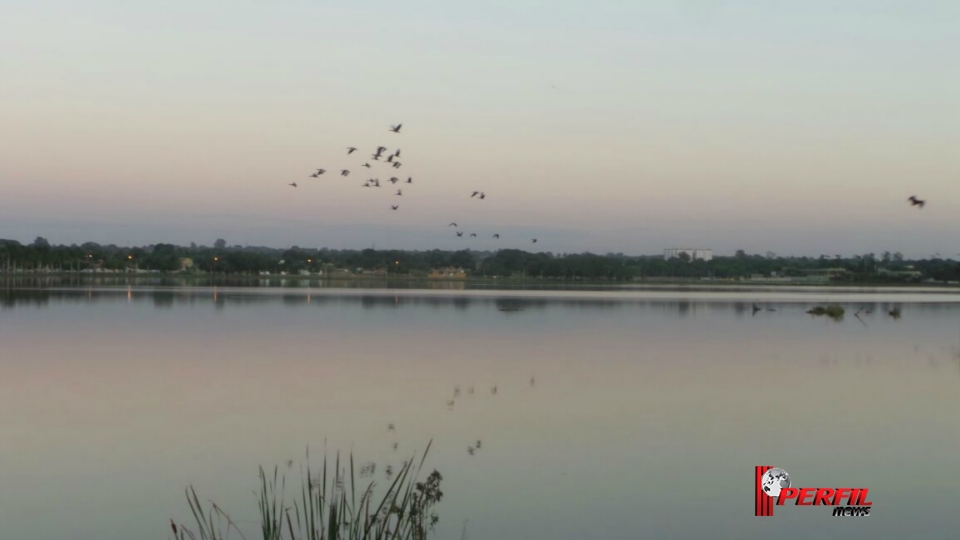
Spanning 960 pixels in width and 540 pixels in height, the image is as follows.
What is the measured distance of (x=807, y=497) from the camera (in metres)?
11.1

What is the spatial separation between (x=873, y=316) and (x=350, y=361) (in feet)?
111

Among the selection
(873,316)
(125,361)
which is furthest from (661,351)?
(873,316)

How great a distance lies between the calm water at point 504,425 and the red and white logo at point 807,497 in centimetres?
16

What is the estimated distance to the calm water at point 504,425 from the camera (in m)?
10.5

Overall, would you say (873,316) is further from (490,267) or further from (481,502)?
(490,267)

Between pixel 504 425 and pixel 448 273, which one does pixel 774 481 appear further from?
pixel 448 273

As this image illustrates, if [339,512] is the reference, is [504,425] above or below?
below

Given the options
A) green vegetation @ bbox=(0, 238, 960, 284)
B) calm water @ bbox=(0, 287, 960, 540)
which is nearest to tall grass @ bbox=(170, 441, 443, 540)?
calm water @ bbox=(0, 287, 960, 540)

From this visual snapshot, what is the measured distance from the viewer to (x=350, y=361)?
2383cm

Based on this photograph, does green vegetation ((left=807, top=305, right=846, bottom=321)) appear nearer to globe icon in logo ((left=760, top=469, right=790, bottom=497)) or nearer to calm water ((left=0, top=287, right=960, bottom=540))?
calm water ((left=0, top=287, right=960, bottom=540))

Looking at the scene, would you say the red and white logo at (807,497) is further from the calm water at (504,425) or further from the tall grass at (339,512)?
the tall grass at (339,512)

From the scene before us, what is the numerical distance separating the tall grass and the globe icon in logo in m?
3.85

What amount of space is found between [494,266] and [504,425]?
151 meters

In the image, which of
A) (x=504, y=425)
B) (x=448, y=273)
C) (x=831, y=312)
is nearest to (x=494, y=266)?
(x=448, y=273)
